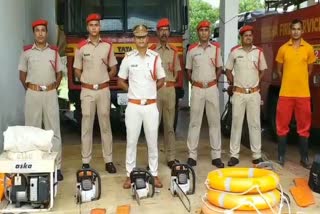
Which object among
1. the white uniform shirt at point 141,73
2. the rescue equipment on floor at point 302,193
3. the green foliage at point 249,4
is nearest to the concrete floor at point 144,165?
the rescue equipment on floor at point 302,193

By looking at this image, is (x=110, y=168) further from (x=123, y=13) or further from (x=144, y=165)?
(x=123, y=13)

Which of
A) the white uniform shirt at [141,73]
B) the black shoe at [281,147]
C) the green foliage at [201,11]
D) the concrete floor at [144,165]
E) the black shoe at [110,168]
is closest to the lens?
the concrete floor at [144,165]

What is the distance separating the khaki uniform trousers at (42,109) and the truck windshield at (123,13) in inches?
109

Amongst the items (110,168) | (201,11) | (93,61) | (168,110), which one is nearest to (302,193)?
(168,110)

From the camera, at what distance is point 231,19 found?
11.3m

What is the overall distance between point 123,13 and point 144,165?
3001 mm

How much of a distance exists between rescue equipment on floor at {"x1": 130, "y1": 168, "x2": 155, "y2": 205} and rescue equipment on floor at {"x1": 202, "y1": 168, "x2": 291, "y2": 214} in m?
0.91

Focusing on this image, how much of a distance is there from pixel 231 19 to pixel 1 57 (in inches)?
207

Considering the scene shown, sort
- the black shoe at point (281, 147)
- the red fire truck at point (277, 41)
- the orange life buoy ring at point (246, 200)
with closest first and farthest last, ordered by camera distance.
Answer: the orange life buoy ring at point (246, 200), the black shoe at point (281, 147), the red fire truck at point (277, 41)

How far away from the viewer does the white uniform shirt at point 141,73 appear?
6191 millimetres

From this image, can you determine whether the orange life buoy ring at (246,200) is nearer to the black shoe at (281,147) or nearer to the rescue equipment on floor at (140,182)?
the rescue equipment on floor at (140,182)

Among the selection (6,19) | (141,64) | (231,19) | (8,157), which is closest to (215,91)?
(141,64)

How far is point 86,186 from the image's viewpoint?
5805 millimetres

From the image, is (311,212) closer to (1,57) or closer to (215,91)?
(215,91)
